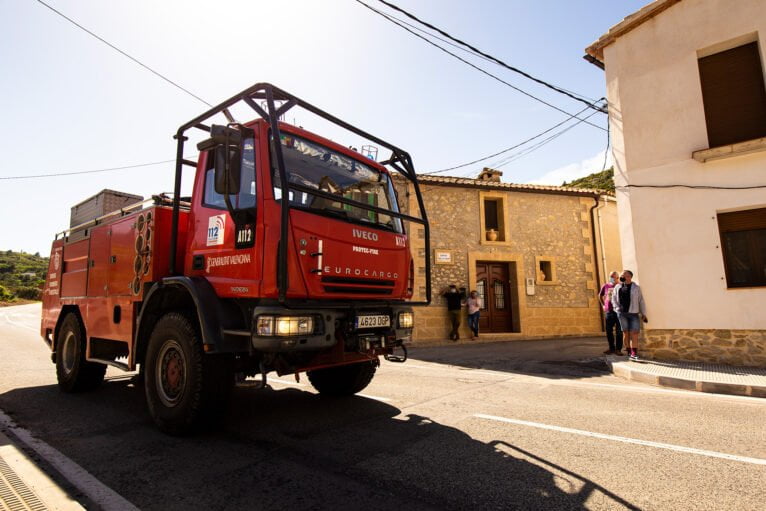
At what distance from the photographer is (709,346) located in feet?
24.1

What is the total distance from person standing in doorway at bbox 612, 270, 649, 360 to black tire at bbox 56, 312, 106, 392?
8.78 m

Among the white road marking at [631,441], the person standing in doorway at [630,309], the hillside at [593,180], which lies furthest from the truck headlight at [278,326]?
the hillside at [593,180]

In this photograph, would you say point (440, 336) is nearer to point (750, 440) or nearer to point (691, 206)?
point (691, 206)

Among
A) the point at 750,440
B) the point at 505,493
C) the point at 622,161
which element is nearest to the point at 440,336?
the point at 622,161

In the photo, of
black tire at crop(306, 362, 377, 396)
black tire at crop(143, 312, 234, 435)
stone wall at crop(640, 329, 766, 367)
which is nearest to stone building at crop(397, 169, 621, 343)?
stone wall at crop(640, 329, 766, 367)

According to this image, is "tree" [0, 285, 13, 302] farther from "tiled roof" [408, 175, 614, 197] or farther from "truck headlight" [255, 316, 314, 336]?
"truck headlight" [255, 316, 314, 336]

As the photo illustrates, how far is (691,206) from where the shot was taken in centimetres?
765

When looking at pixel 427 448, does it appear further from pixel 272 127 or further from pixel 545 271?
pixel 545 271

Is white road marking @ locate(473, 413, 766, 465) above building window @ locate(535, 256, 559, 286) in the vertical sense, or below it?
below

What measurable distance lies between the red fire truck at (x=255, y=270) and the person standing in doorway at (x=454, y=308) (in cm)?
833

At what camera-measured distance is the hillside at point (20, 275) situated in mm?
Answer: 53703

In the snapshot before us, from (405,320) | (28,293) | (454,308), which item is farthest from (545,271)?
(28,293)

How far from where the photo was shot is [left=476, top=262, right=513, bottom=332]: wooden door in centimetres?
1402

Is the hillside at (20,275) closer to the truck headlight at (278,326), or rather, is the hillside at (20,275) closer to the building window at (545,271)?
the building window at (545,271)
